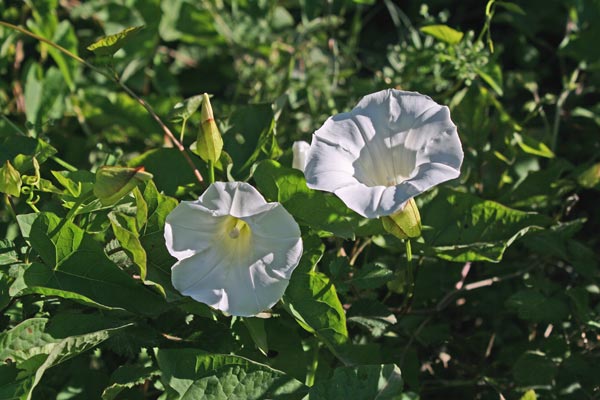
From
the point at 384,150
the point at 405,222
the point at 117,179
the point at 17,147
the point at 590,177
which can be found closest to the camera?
the point at 117,179

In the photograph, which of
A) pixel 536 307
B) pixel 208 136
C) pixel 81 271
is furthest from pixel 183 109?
pixel 536 307

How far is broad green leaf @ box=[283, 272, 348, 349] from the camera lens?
1.30 m

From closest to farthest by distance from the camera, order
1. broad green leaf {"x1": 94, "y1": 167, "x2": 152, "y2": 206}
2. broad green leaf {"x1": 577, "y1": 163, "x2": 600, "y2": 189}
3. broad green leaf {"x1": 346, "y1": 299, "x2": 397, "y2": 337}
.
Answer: broad green leaf {"x1": 94, "y1": 167, "x2": 152, "y2": 206} < broad green leaf {"x1": 346, "y1": 299, "x2": 397, "y2": 337} < broad green leaf {"x1": 577, "y1": 163, "x2": 600, "y2": 189}

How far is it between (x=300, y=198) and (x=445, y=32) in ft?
2.04

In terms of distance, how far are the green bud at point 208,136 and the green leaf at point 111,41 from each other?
175mm

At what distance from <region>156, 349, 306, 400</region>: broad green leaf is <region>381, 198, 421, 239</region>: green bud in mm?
299

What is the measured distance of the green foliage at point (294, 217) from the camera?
1.27 metres

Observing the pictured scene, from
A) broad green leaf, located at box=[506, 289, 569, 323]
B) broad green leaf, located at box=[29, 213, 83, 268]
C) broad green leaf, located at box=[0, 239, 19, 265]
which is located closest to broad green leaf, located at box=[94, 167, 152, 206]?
broad green leaf, located at box=[29, 213, 83, 268]

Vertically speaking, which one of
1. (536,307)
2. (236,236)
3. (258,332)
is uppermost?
(236,236)

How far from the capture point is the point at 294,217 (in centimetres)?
134

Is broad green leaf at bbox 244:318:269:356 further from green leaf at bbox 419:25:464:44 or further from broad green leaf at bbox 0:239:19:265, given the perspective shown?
green leaf at bbox 419:25:464:44

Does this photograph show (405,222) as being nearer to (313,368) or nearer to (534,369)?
(313,368)

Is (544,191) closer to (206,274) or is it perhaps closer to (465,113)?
(465,113)

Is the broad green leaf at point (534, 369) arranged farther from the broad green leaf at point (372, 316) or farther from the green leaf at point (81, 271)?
the green leaf at point (81, 271)
